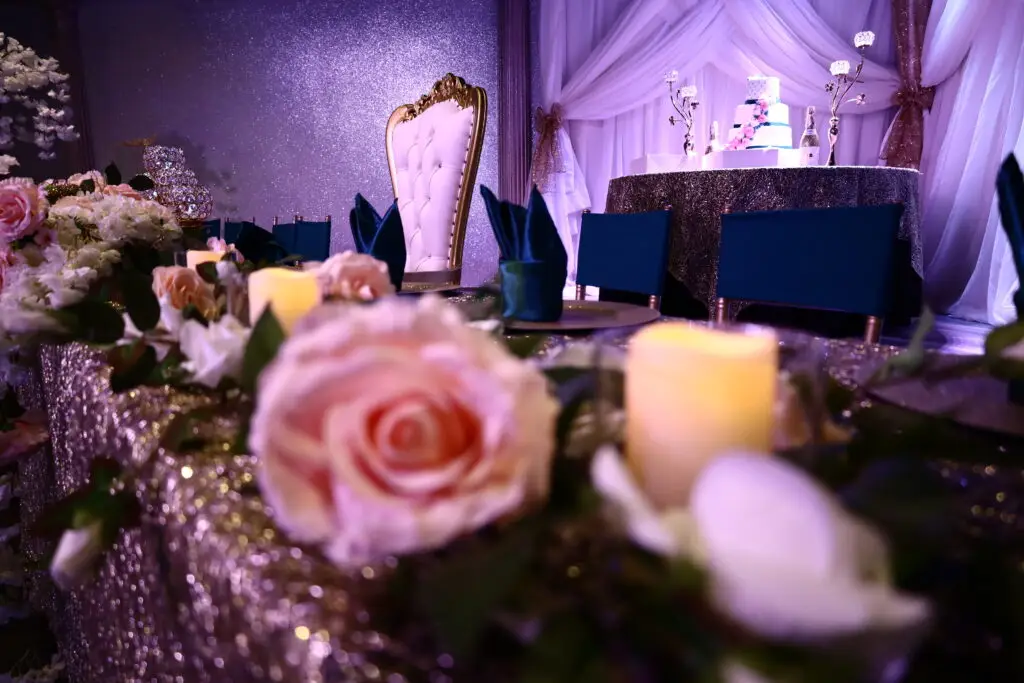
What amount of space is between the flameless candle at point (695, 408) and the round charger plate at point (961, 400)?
183 mm

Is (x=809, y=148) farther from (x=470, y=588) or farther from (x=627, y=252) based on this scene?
(x=470, y=588)

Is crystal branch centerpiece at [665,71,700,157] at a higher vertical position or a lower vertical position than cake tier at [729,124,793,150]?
higher

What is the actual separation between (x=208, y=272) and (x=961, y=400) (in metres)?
0.65

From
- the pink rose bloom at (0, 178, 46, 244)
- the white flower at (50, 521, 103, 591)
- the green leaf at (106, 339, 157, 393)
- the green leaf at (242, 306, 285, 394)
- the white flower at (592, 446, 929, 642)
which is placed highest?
the pink rose bloom at (0, 178, 46, 244)

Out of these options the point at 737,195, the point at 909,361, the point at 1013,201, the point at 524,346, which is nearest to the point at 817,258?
the point at 1013,201

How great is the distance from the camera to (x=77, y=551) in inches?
15.3

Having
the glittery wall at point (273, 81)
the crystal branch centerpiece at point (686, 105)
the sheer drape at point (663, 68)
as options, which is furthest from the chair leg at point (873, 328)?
the sheer drape at point (663, 68)

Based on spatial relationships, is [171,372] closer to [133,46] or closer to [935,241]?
[935,241]

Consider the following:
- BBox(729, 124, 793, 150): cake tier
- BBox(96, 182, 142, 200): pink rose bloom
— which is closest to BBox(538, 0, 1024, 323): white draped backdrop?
BBox(729, 124, 793, 150): cake tier

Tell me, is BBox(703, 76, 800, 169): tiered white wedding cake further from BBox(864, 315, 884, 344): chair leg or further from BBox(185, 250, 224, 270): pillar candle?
BBox(185, 250, 224, 270): pillar candle

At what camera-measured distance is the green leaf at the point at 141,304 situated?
0.51 meters

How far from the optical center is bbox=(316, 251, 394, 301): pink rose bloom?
529 mm

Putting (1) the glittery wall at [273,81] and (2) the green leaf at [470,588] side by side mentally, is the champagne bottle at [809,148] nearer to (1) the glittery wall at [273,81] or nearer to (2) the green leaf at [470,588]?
(1) the glittery wall at [273,81]

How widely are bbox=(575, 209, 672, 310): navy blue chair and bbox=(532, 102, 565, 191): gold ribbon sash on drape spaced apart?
11.0 ft
